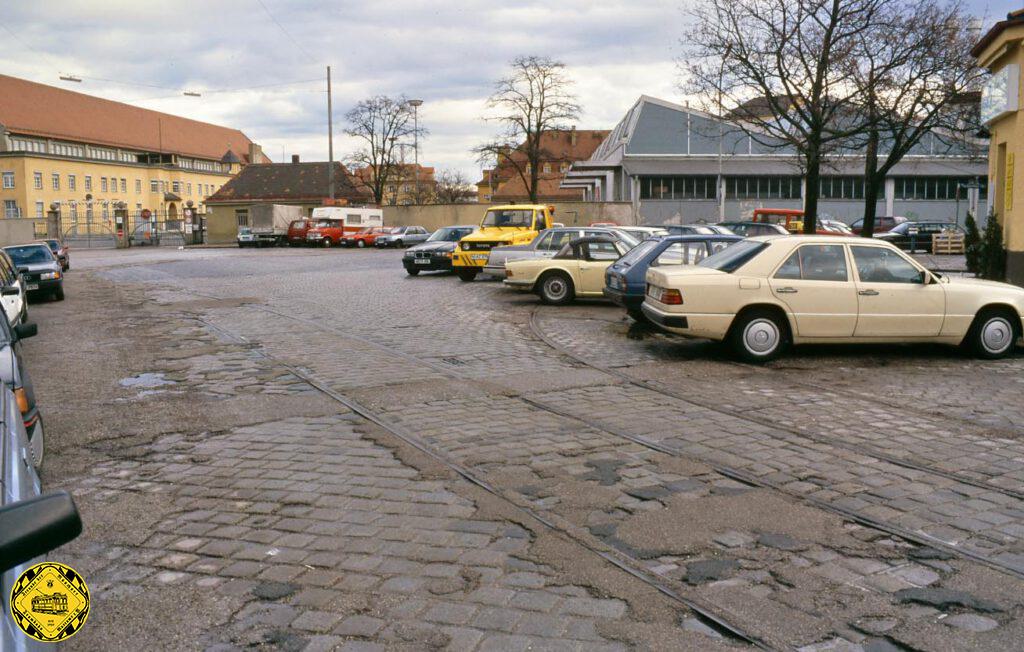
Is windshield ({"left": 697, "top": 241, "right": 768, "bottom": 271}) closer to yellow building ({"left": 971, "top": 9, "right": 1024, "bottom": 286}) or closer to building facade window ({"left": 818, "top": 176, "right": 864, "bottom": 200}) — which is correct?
yellow building ({"left": 971, "top": 9, "right": 1024, "bottom": 286})

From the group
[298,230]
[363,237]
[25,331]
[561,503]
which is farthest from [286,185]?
[561,503]

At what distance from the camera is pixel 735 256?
10961 millimetres

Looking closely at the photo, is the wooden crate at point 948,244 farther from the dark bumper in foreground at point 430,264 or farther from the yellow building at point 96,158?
the yellow building at point 96,158

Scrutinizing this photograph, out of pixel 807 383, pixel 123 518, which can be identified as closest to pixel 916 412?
pixel 807 383

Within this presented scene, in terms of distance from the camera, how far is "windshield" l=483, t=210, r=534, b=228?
81.4ft

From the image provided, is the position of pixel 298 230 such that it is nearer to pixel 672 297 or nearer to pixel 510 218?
pixel 510 218

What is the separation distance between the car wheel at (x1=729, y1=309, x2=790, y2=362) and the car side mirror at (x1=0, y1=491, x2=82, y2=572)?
930 cm

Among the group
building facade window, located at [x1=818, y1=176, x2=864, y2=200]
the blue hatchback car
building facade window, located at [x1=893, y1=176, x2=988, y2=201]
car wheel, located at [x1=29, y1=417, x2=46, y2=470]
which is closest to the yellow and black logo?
car wheel, located at [x1=29, y1=417, x2=46, y2=470]

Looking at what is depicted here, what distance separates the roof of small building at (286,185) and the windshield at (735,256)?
3218 inches

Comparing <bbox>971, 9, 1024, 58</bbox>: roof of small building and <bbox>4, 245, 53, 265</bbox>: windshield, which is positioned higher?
<bbox>971, 9, 1024, 58</bbox>: roof of small building

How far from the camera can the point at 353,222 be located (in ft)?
186

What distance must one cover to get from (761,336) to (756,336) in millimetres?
62

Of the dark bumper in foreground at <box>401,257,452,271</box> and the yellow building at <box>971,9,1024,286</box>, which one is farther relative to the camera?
the dark bumper in foreground at <box>401,257,452,271</box>

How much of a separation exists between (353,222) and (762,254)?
158 feet
